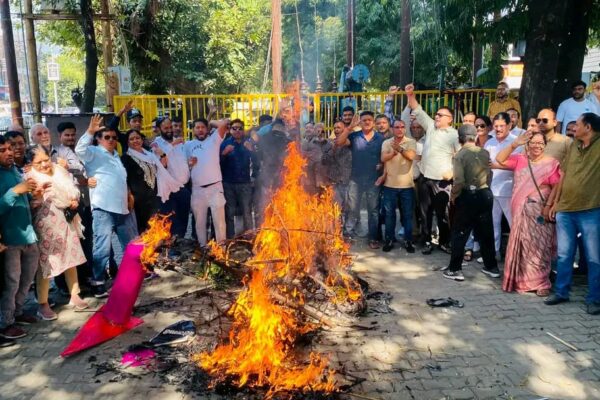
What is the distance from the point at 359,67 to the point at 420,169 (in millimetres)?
5996

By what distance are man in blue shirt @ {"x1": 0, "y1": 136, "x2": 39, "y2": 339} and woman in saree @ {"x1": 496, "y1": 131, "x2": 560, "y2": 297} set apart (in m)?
5.97

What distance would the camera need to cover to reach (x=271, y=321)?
15.2 ft

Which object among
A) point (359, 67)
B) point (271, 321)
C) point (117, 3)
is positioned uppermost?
point (117, 3)

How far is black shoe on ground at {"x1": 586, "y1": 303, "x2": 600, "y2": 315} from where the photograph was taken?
557 centimetres

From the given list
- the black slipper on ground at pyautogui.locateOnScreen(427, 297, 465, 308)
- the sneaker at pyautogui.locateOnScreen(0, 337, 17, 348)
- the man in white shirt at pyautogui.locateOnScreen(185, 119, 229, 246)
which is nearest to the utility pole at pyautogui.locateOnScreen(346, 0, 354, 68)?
the man in white shirt at pyautogui.locateOnScreen(185, 119, 229, 246)

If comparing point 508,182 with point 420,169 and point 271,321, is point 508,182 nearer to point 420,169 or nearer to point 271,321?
point 420,169

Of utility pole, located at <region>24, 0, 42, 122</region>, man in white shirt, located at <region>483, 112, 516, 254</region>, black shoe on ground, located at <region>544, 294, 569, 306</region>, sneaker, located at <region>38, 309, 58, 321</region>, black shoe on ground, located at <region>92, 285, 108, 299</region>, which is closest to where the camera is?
sneaker, located at <region>38, 309, 58, 321</region>

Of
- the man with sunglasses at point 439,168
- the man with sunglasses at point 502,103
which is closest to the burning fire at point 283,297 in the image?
the man with sunglasses at point 439,168

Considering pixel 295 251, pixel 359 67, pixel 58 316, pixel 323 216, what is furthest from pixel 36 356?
pixel 359 67

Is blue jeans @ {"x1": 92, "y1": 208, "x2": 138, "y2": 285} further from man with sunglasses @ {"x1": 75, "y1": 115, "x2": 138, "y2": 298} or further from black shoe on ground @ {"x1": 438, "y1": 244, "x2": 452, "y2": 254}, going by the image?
black shoe on ground @ {"x1": 438, "y1": 244, "x2": 452, "y2": 254}

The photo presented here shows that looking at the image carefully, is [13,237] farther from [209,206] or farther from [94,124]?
[209,206]

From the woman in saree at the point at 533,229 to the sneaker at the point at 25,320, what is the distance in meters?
5.99

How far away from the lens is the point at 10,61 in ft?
37.4

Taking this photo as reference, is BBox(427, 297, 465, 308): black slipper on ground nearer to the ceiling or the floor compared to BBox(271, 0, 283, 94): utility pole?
nearer to the floor
